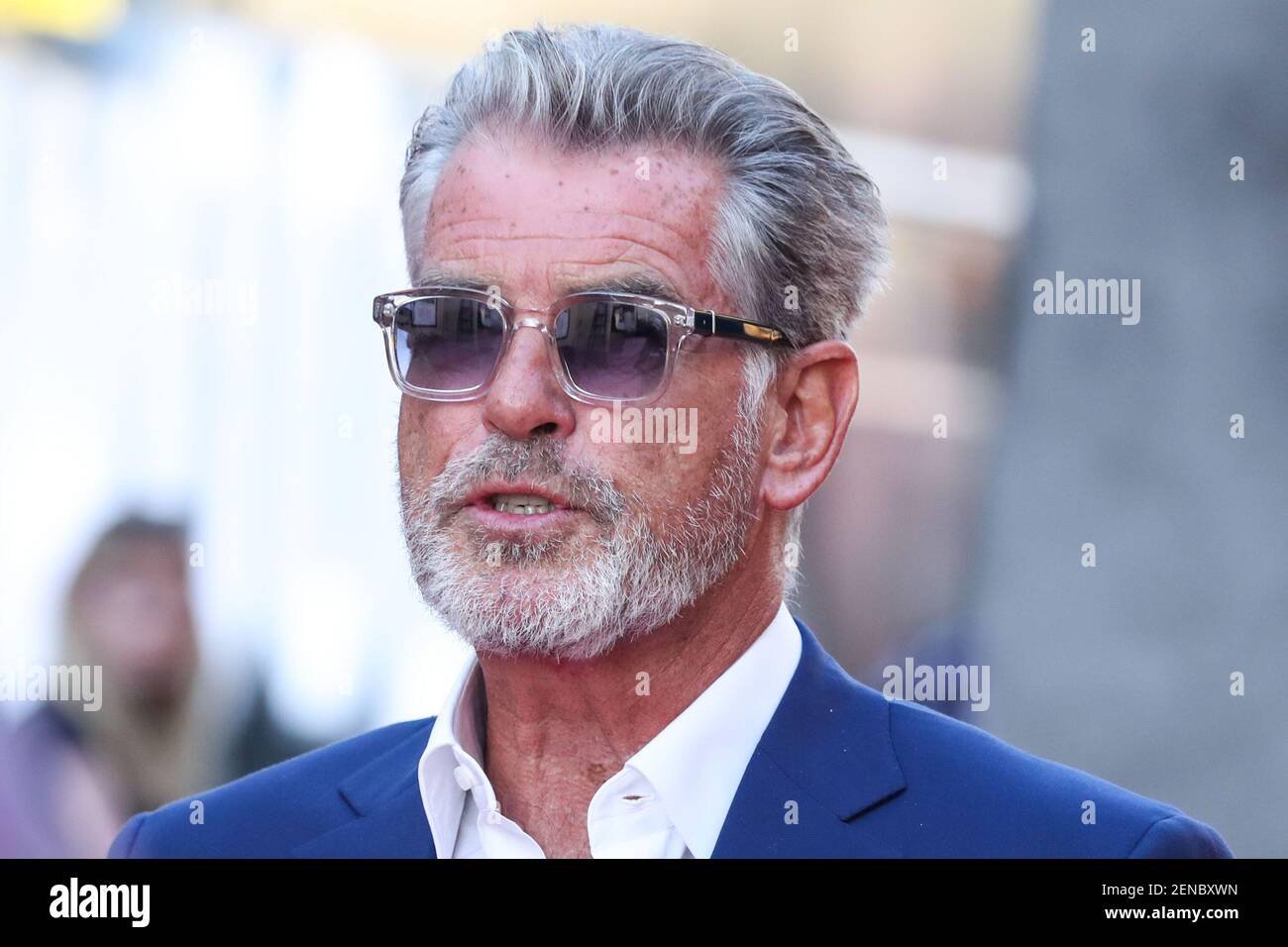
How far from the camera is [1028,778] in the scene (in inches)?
89.6

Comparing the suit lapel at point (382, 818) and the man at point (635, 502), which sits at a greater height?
the man at point (635, 502)

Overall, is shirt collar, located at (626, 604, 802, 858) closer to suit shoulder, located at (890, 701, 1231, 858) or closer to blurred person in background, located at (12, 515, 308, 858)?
suit shoulder, located at (890, 701, 1231, 858)

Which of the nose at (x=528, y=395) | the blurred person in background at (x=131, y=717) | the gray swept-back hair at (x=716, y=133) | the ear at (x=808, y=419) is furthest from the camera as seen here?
the blurred person in background at (x=131, y=717)

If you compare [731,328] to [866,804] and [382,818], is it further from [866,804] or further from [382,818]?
[382,818]

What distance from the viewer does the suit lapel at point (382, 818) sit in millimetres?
2338

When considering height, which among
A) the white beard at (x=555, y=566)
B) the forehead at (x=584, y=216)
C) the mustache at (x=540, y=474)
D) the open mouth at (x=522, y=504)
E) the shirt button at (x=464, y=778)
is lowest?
the shirt button at (x=464, y=778)

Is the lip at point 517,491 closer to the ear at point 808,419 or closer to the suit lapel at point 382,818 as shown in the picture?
the ear at point 808,419


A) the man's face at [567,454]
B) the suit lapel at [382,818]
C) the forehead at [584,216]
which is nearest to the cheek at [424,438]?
the man's face at [567,454]

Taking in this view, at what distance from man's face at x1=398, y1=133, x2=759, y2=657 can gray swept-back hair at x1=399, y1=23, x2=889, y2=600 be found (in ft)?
0.13

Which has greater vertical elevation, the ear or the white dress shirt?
the ear

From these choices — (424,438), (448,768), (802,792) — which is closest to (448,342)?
(424,438)

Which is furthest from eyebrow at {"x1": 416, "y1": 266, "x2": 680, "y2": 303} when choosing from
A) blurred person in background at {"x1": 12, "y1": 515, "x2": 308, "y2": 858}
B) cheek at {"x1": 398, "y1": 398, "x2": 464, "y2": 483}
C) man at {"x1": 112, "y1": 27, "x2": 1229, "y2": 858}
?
blurred person in background at {"x1": 12, "y1": 515, "x2": 308, "y2": 858}

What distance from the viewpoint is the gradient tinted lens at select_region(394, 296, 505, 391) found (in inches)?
88.0
